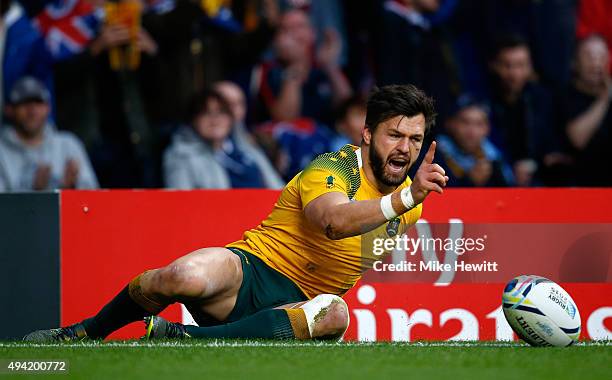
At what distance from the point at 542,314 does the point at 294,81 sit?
4.82 m

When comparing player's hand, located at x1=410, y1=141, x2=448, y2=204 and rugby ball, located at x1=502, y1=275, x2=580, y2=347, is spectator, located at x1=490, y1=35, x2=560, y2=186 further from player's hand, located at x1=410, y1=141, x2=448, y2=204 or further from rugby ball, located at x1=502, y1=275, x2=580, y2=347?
player's hand, located at x1=410, y1=141, x2=448, y2=204

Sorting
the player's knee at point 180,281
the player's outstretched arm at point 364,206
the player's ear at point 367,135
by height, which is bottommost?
the player's knee at point 180,281

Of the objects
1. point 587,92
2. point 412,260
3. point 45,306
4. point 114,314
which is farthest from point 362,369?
point 587,92

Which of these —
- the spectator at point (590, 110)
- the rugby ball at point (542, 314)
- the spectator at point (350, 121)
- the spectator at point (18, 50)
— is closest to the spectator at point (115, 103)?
the spectator at point (18, 50)

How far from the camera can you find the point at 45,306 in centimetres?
786

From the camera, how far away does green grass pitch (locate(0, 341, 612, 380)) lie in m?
5.21

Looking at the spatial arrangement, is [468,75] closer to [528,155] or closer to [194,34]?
[528,155]

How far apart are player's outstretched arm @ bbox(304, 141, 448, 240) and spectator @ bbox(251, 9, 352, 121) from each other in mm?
4141

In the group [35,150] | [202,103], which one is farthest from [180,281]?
[202,103]

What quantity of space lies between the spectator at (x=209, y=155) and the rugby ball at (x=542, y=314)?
13.3ft

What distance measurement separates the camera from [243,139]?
401 inches

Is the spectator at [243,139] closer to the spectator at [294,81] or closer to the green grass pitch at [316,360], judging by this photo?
the spectator at [294,81]

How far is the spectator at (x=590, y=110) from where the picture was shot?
34.9ft

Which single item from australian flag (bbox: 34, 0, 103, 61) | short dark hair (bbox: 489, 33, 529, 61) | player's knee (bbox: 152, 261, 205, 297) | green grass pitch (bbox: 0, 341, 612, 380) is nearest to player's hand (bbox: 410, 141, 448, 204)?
green grass pitch (bbox: 0, 341, 612, 380)
